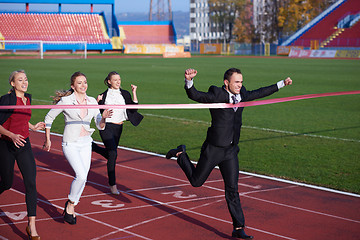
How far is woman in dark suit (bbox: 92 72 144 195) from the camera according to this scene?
852 cm

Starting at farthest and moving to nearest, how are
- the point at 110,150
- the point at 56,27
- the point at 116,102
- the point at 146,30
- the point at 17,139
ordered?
the point at 146,30, the point at 56,27, the point at 116,102, the point at 110,150, the point at 17,139

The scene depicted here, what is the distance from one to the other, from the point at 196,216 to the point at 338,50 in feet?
203

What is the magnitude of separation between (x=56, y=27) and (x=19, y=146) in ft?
281

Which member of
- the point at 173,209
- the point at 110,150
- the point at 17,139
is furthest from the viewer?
the point at 110,150

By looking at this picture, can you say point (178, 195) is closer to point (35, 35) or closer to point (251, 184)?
point (251, 184)

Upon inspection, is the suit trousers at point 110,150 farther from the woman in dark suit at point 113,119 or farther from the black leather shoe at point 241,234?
the black leather shoe at point 241,234

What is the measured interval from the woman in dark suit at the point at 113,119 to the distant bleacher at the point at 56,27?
7756 centimetres

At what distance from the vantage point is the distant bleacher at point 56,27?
83625mm

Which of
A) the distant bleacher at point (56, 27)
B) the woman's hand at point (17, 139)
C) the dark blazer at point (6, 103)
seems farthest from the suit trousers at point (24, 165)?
the distant bleacher at point (56, 27)

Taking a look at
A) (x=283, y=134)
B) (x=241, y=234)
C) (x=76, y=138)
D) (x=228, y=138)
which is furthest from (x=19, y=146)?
(x=283, y=134)

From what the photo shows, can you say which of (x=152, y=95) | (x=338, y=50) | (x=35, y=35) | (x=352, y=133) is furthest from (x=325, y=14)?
(x=352, y=133)

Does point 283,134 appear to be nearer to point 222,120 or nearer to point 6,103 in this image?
point 222,120

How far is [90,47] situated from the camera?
85562mm

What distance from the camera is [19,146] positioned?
636 centimetres
